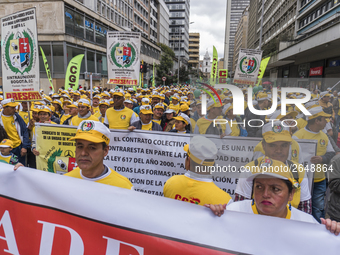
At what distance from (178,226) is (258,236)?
500mm

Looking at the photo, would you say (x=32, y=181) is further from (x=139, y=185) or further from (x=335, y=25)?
(x=335, y=25)

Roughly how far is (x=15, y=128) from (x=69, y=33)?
2484 centimetres

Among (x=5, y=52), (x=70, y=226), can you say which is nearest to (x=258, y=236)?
(x=70, y=226)

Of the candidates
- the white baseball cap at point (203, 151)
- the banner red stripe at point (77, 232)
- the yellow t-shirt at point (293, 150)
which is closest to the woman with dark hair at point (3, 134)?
the banner red stripe at point (77, 232)

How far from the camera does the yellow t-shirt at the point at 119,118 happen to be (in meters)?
5.33

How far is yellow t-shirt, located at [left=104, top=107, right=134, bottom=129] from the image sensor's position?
533cm

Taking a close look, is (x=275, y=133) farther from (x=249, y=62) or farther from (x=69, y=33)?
(x=69, y=33)

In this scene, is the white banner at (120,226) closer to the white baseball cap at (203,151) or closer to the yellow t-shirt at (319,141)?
the white baseball cap at (203,151)

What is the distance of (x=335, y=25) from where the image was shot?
16547 mm

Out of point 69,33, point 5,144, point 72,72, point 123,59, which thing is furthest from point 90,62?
point 5,144

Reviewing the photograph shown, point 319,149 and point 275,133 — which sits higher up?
point 275,133

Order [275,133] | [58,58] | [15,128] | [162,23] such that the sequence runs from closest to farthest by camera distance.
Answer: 1. [275,133]
2. [15,128]
3. [58,58]
4. [162,23]

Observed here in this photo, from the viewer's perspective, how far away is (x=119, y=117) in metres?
5.38

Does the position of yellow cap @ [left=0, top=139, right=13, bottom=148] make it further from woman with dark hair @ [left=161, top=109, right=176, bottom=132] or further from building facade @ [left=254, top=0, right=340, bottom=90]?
building facade @ [left=254, top=0, right=340, bottom=90]
